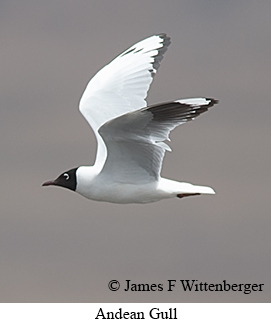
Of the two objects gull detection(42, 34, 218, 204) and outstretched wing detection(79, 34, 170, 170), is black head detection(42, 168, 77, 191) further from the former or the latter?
outstretched wing detection(79, 34, 170, 170)

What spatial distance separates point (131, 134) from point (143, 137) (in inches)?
3.3

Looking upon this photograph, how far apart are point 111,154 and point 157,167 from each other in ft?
1.05

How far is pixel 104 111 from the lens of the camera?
7344mm

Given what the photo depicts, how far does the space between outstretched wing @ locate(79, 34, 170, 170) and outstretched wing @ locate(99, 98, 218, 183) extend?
798mm

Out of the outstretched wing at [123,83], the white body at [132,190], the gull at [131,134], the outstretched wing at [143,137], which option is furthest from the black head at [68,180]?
the outstretched wing at [123,83]

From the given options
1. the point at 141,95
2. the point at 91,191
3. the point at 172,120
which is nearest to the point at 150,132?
the point at 172,120

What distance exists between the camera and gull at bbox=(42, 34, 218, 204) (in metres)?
5.95

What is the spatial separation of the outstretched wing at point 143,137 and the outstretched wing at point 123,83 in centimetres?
80

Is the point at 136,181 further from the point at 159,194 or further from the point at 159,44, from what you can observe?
the point at 159,44

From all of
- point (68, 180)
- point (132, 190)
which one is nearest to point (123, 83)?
point (68, 180)

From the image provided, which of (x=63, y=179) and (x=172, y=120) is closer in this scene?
(x=172, y=120)

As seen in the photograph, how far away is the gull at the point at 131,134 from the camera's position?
595 centimetres

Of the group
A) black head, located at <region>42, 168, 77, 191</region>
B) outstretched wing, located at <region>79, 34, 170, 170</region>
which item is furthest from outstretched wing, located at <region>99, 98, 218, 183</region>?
outstretched wing, located at <region>79, 34, 170, 170</region>

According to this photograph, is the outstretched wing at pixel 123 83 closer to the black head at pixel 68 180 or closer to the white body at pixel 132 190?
the black head at pixel 68 180
